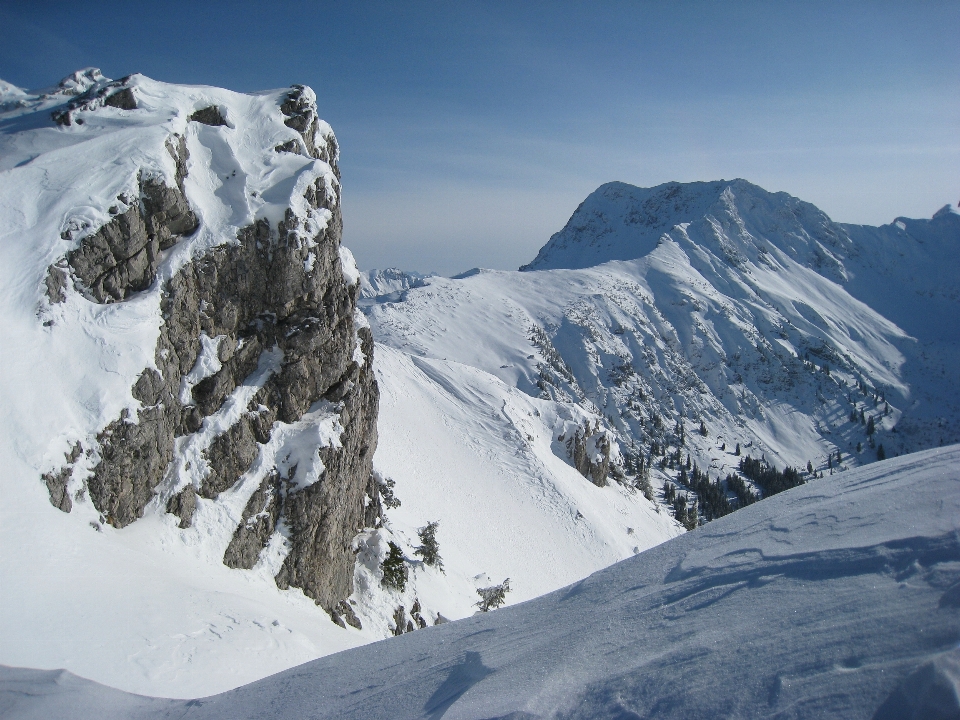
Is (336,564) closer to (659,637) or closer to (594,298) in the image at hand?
(659,637)

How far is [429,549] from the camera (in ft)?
94.8

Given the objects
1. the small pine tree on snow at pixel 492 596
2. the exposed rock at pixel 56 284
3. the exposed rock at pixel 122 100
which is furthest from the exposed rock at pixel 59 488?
the small pine tree on snow at pixel 492 596

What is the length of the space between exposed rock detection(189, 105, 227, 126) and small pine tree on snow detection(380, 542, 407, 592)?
21.4 meters

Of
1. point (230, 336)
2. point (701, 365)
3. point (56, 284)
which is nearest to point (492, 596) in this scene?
point (230, 336)

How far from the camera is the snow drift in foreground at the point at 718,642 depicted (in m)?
3.02

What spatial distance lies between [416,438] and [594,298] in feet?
393

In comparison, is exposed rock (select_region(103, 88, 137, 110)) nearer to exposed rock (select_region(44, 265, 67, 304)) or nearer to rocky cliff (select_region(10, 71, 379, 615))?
rocky cliff (select_region(10, 71, 379, 615))

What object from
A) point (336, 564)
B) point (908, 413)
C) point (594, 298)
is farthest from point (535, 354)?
point (908, 413)

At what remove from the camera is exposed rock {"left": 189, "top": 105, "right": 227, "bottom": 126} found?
24.3 meters

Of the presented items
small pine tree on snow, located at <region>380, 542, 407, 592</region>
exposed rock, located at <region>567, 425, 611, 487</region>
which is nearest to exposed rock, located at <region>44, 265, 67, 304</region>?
small pine tree on snow, located at <region>380, 542, 407, 592</region>

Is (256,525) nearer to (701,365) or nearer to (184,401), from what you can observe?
(184,401)

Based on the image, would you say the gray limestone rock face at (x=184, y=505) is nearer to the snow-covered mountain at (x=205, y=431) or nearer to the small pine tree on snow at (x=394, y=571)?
the snow-covered mountain at (x=205, y=431)

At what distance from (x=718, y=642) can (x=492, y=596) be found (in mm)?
29568

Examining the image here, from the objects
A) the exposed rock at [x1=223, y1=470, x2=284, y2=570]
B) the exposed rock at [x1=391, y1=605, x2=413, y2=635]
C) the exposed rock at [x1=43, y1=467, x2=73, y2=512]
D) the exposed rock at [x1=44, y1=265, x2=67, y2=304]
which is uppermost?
the exposed rock at [x1=44, y1=265, x2=67, y2=304]
